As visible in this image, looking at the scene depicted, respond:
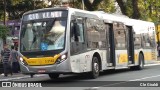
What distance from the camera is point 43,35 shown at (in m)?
18.3

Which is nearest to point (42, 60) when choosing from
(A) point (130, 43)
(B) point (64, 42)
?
(B) point (64, 42)

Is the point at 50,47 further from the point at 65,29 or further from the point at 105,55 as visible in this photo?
the point at 105,55

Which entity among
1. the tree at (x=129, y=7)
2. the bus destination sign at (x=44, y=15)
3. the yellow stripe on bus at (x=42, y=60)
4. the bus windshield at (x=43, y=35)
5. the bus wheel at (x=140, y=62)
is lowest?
the bus wheel at (x=140, y=62)

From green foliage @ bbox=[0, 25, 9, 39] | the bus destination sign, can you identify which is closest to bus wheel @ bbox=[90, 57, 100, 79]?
the bus destination sign

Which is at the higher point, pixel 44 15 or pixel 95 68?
pixel 44 15

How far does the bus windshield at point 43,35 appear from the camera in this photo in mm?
18078

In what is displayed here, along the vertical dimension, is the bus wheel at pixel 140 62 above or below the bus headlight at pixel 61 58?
below

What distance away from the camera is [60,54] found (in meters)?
17.8

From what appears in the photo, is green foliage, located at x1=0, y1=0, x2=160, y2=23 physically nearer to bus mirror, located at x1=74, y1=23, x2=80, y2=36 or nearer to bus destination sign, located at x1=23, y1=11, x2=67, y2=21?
bus mirror, located at x1=74, y1=23, x2=80, y2=36

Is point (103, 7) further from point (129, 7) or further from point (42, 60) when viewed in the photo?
point (42, 60)

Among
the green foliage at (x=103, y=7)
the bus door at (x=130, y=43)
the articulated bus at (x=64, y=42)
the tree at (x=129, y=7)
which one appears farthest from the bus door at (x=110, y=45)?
the green foliage at (x=103, y=7)

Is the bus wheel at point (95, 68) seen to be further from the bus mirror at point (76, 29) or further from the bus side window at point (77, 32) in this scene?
the bus mirror at point (76, 29)

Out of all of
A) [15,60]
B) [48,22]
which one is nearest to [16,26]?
[15,60]

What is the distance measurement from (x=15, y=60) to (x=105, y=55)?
5.92 metres
